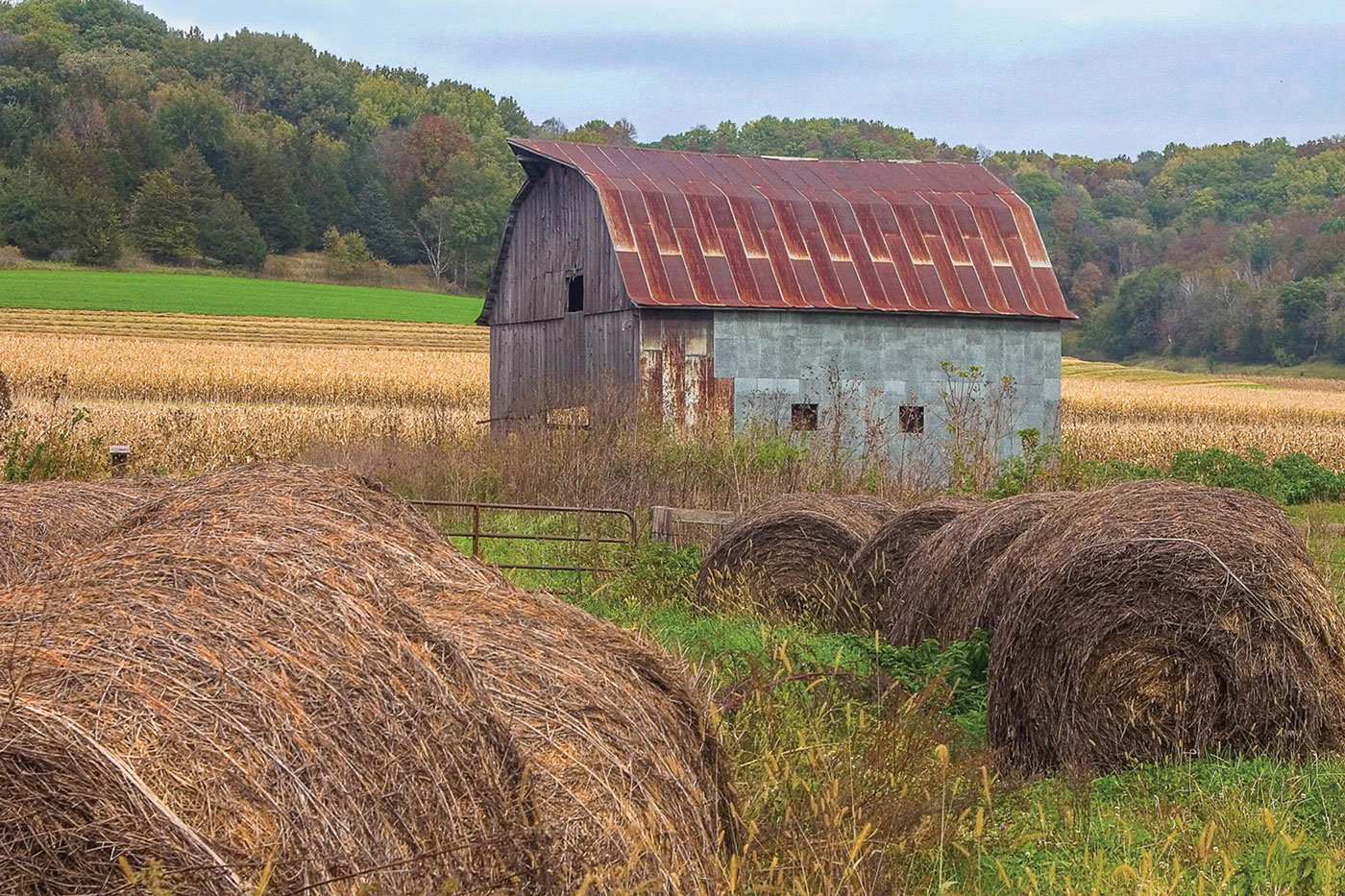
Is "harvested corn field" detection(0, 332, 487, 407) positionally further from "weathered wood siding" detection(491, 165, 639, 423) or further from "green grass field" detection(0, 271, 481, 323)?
→ "green grass field" detection(0, 271, 481, 323)

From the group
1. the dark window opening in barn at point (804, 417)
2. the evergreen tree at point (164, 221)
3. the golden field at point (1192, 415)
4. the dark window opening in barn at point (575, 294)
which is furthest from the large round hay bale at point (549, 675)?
the evergreen tree at point (164, 221)

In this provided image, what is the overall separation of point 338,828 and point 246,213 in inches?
3289

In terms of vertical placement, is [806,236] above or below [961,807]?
above

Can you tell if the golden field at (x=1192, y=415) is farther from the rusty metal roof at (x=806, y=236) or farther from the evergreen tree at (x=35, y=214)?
the evergreen tree at (x=35, y=214)

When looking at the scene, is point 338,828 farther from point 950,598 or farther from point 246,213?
point 246,213

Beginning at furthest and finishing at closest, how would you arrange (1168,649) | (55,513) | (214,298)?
(214,298)
(55,513)
(1168,649)

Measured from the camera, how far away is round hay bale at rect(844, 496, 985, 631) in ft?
35.0

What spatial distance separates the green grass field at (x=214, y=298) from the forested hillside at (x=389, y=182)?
7.32 metres

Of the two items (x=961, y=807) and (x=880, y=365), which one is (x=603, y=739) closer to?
(x=961, y=807)

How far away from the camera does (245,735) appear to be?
3.32m

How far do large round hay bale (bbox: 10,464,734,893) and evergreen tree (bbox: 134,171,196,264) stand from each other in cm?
7657

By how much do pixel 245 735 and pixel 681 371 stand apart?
1921 cm

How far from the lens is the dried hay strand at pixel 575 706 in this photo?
4074 millimetres

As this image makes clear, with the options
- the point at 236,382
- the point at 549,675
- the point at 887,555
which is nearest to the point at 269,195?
the point at 236,382
